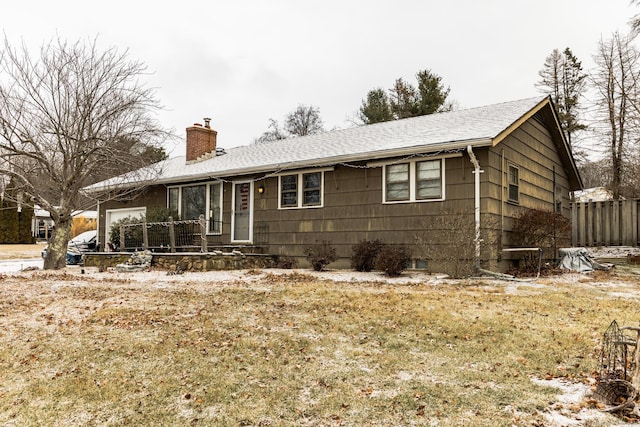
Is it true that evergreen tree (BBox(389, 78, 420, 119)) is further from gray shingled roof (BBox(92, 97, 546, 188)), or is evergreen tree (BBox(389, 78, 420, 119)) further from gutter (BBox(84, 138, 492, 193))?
gutter (BBox(84, 138, 492, 193))

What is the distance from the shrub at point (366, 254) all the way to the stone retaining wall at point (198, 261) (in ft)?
10.1

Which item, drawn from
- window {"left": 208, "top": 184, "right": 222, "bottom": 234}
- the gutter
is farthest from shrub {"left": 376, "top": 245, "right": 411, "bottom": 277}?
window {"left": 208, "top": 184, "right": 222, "bottom": 234}

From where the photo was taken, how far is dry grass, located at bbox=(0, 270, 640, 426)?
3.50 metres

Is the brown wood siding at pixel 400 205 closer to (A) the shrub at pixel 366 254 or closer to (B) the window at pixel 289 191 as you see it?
(B) the window at pixel 289 191

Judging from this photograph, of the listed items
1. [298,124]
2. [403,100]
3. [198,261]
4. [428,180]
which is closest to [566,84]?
[403,100]

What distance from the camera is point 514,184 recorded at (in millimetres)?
11766

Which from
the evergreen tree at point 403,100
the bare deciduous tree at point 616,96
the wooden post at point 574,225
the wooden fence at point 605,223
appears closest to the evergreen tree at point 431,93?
the evergreen tree at point 403,100

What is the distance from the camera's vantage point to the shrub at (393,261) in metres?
10.1

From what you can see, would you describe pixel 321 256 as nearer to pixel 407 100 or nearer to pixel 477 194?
pixel 477 194

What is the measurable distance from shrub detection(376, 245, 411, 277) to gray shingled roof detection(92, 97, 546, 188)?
2.32 m

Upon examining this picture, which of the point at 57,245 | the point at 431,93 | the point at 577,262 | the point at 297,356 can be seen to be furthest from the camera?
the point at 431,93

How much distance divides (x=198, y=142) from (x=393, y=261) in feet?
36.3

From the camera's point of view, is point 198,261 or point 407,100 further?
point 407,100

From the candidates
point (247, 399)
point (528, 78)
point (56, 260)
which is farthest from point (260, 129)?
point (247, 399)
